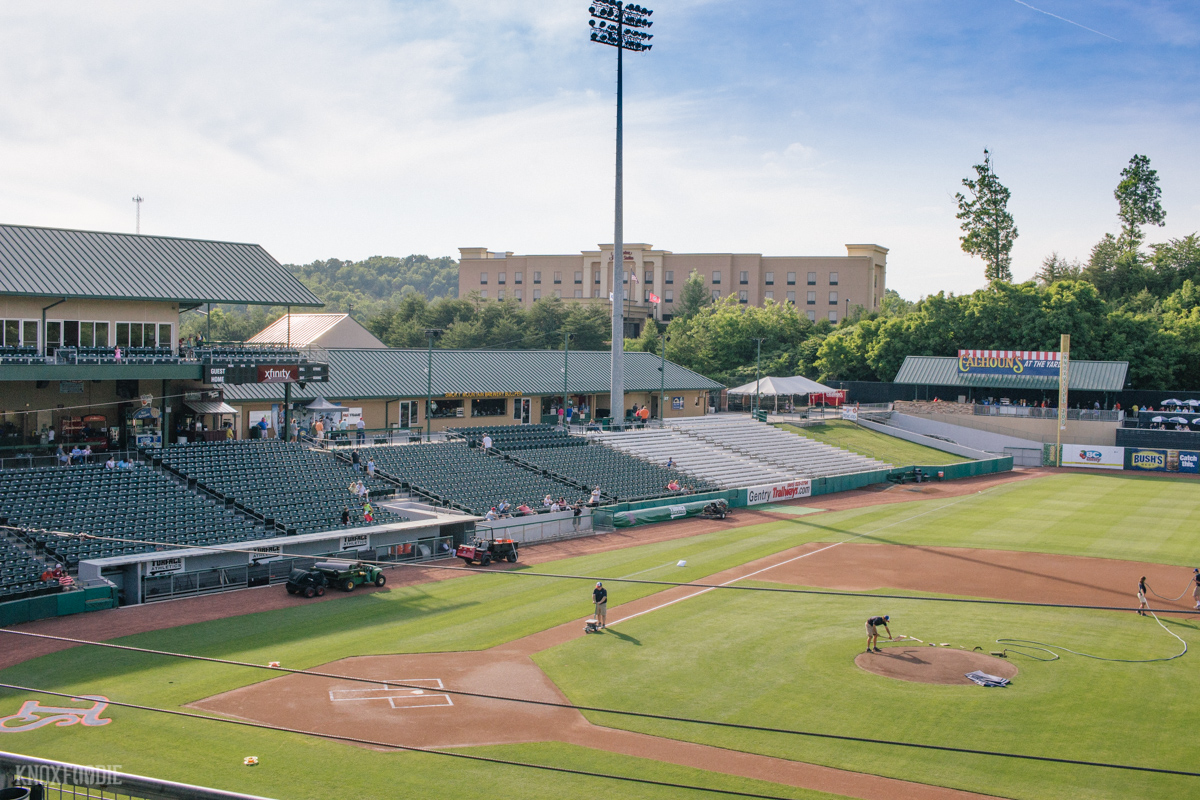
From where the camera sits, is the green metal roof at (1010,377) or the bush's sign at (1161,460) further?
the green metal roof at (1010,377)

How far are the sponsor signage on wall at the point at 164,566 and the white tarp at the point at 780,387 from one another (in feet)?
180

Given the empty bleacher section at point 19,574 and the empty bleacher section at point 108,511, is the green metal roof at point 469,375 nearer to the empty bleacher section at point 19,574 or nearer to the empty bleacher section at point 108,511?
the empty bleacher section at point 108,511

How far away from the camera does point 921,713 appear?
20.5 metres

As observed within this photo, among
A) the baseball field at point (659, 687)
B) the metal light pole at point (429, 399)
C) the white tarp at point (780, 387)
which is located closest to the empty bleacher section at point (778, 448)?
the white tarp at point (780, 387)

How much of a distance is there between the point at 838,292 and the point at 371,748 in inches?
4632

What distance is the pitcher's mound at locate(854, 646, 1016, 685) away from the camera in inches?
909

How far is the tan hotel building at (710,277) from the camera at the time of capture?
126938 millimetres

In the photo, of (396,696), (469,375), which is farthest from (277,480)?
(469,375)

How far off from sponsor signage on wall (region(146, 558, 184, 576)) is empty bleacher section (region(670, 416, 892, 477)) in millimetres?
40316

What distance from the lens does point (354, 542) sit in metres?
35.1

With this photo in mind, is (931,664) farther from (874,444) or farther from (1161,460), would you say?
(1161,460)

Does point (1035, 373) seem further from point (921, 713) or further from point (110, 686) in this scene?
point (110, 686)

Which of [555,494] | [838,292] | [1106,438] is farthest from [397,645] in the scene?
[838,292]

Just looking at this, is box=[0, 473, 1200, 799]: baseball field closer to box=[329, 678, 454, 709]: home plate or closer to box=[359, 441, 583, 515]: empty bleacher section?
box=[329, 678, 454, 709]: home plate
